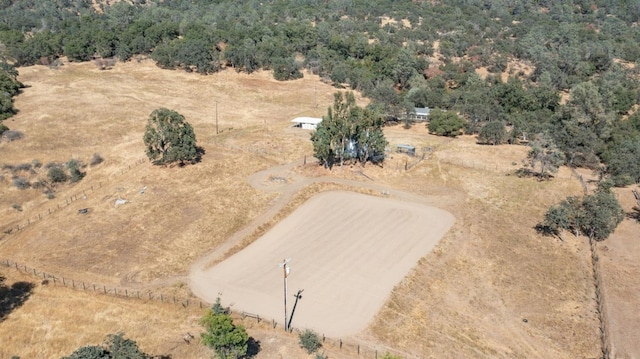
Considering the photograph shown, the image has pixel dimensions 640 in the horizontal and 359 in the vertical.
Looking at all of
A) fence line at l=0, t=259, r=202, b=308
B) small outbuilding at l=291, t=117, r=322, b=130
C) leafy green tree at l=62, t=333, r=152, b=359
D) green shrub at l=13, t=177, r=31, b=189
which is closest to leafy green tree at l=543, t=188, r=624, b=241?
fence line at l=0, t=259, r=202, b=308

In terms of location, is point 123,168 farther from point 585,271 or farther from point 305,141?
point 585,271

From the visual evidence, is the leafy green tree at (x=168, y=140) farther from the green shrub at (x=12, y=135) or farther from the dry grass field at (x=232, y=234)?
the green shrub at (x=12, y=135)

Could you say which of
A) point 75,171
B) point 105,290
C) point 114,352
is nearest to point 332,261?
point 105,290

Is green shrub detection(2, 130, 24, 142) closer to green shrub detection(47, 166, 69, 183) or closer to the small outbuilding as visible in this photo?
green shrub detection(47, 166, 69, 183)

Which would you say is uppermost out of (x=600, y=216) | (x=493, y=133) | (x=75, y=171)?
(x=493, y=133)

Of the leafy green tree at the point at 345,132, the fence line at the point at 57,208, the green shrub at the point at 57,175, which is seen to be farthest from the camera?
the green shrub at the point at 57,175

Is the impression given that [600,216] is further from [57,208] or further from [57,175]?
[57,175]

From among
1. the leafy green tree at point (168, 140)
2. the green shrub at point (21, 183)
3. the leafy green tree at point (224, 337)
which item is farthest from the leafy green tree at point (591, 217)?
the green shrub at point (21, 183)
